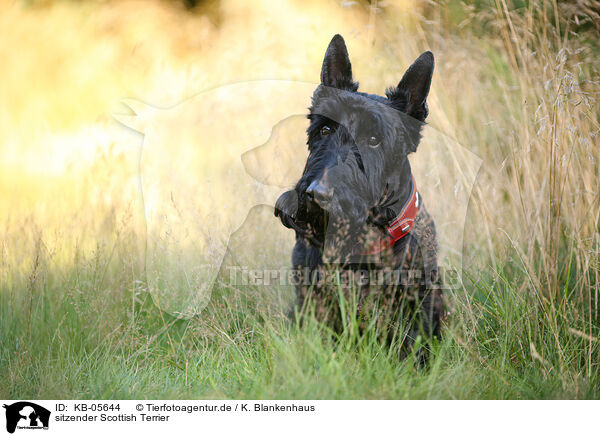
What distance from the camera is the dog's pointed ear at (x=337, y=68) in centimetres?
244

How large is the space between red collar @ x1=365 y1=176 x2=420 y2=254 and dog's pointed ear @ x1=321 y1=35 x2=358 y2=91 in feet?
2.30

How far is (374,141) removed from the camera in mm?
2473

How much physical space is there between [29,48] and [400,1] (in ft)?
8.29

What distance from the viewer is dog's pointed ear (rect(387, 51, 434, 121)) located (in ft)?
7.80

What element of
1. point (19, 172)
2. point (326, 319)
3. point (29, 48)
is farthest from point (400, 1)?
point (19, 172)

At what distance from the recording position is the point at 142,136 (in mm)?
2555

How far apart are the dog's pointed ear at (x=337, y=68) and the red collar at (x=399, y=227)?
70 cm

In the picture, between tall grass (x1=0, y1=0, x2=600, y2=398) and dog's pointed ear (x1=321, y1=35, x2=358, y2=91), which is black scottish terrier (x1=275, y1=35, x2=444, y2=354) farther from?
tall grass (x1=0, y1=0, x2=600, y2=398)

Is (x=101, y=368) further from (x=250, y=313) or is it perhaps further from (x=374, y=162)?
(x=374, y=162)
